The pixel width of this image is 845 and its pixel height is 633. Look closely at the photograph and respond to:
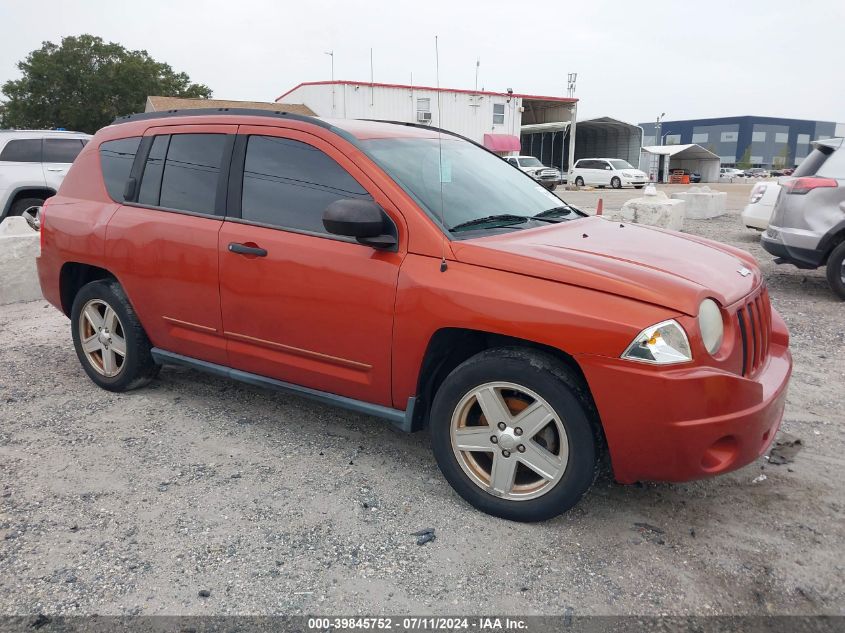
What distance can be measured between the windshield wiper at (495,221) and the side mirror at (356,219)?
1.18 ft

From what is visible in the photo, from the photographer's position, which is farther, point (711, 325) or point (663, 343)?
point (711, 325)

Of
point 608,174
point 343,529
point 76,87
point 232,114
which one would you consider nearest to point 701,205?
point 232,114

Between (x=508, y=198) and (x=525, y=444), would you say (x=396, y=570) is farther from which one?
(x=508, y=198)

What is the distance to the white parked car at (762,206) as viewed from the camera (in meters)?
10.8

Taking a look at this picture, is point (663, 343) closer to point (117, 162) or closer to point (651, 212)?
point (117, 162)

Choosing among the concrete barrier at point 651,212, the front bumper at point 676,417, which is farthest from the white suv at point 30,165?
the front bumper at point 676,417

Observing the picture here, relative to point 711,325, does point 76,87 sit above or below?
above

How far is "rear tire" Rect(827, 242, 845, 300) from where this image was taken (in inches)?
283

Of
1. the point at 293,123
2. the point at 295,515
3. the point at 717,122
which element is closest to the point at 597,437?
the point at 295,515

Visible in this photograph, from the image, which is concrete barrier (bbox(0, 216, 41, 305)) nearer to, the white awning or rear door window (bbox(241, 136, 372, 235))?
rear door window (bbox(241, 136, 372, 235))

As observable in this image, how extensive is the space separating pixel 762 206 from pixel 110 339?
1014 centimetres

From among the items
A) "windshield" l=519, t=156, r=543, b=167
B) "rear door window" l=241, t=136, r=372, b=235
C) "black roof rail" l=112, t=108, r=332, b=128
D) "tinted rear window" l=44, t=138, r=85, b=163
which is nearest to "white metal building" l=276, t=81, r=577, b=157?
"windshield" l=519, t=156, r=543, b=167

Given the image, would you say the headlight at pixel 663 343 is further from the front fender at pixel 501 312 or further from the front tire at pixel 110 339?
the front tire at pixel 110 339

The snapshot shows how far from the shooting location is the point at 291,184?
3639 millimetres
